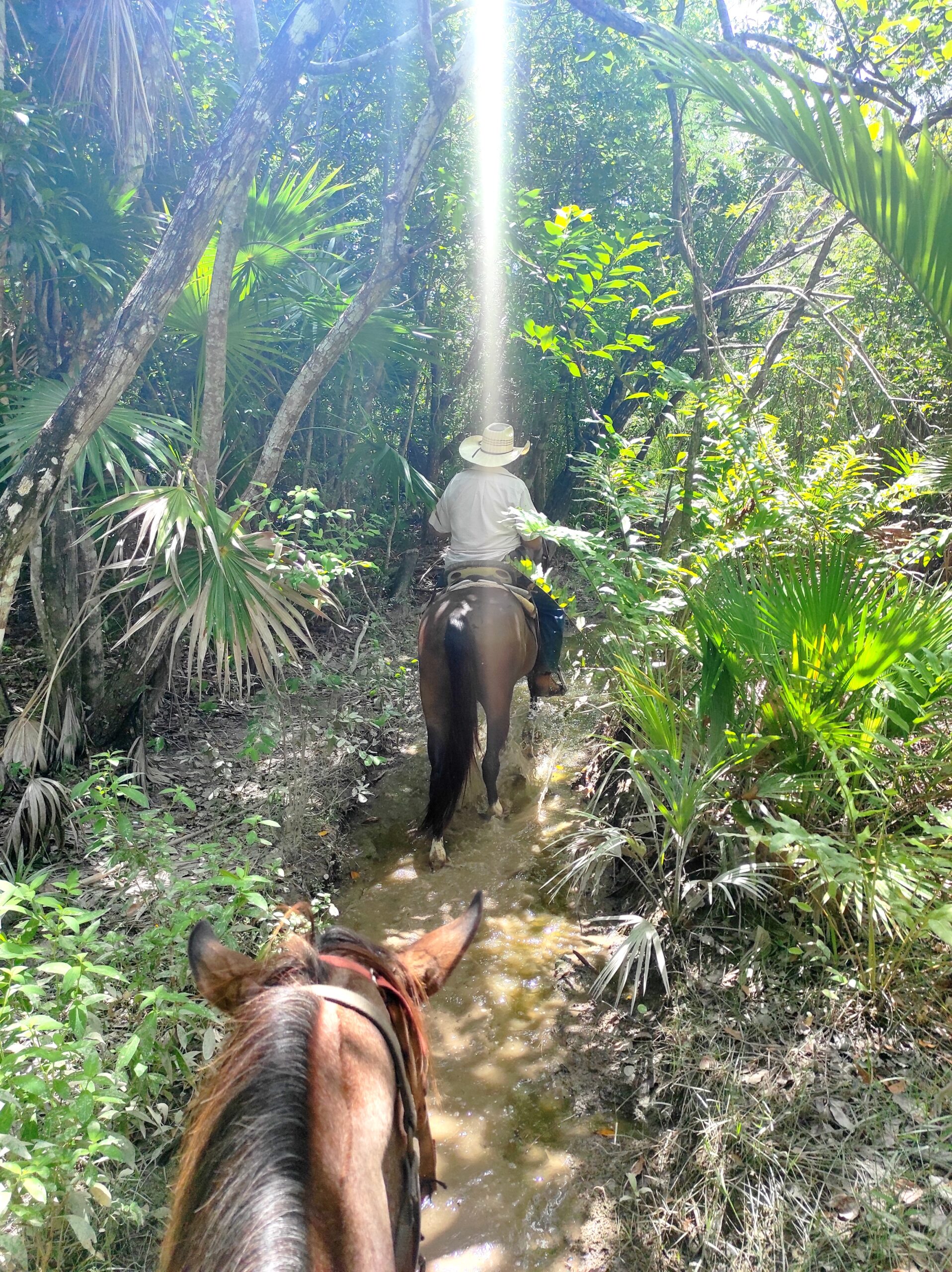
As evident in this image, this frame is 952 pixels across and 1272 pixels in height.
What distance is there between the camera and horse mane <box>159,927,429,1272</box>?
936 millimetres

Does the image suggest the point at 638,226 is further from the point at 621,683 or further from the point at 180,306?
the point at 621,683

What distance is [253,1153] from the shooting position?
1020 millimetres

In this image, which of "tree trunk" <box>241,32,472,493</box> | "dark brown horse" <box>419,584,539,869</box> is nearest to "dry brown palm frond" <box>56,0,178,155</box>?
"tree trunk" <box>241,32,472,493</box>

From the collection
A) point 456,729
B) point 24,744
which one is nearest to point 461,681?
point 456,729

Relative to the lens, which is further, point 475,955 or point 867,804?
point 475,955

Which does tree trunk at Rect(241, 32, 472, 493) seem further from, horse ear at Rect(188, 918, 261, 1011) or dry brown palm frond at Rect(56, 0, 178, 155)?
horse ear at Rect(188, 918, 261, 1011)

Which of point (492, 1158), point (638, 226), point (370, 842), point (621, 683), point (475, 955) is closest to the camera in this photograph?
point (492, 1158)

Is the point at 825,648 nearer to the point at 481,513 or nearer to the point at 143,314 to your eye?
the point at 481,513

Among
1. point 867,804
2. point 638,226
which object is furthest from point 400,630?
point 638,226

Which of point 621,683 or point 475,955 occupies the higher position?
point 621,683

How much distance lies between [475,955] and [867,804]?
75.9 inches

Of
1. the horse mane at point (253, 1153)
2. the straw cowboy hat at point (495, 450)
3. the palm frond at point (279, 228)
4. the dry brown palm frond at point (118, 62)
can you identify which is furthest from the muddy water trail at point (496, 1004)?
the dry brown palm frond at point (118, 62)

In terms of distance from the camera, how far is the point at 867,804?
→ 2.99m

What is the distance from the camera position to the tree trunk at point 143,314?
10.8 ft
